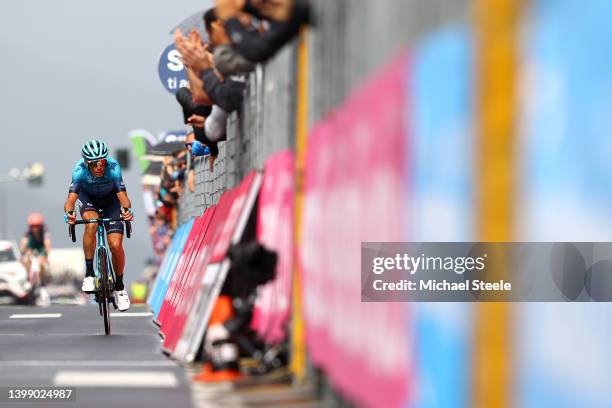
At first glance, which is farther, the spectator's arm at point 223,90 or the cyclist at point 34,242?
the cyclist at point 34,242

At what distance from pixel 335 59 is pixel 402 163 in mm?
2838

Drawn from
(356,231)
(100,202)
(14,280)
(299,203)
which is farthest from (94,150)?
(14,280)

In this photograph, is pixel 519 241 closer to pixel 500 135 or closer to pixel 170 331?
pixel 500 135

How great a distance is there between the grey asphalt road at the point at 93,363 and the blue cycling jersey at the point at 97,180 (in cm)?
160

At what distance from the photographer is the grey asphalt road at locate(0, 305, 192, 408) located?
1055 centimetres

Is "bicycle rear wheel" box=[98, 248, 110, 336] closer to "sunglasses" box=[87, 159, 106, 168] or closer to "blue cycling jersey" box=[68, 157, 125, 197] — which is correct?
"blue cycling jersey" box=[68, 157, 125, 197]

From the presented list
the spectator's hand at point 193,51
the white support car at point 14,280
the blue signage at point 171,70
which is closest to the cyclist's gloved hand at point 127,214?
the spectator's hand at point 193,51

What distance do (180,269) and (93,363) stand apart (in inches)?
310

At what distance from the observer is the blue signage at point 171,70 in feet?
99.4

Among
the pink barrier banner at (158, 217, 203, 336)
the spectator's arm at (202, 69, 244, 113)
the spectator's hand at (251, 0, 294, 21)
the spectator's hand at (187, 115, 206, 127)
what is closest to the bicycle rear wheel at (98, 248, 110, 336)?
the pink barrier banner at (158, 217, 203, 336)

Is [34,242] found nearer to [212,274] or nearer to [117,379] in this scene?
[212,274]

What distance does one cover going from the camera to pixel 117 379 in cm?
1202

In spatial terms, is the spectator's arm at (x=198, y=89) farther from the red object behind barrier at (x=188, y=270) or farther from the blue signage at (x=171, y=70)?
the blue signage at (x=171, y=70)

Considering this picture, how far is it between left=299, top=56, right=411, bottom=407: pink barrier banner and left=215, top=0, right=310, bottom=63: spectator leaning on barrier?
91 centimetres
